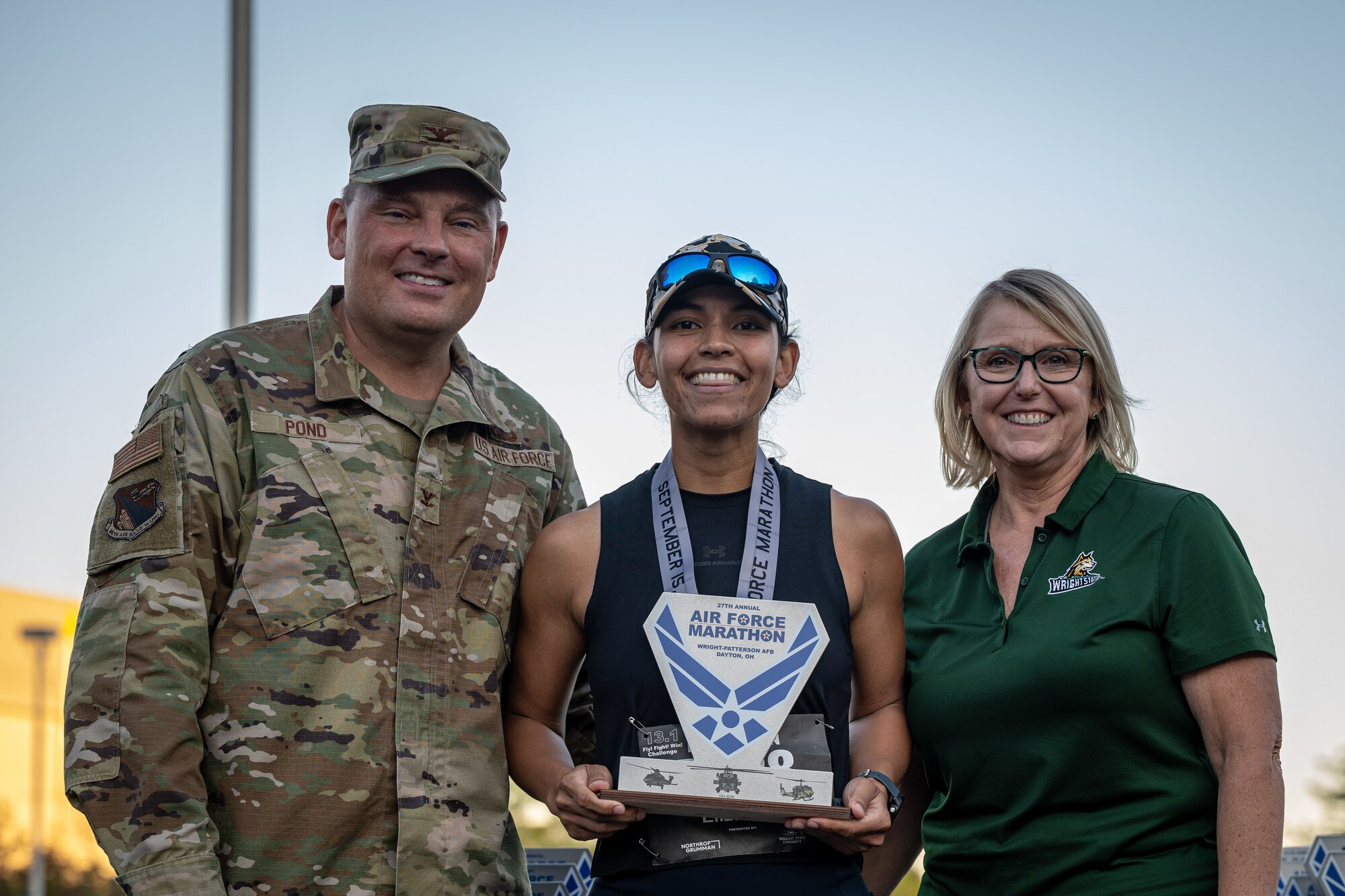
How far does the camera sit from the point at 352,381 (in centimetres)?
367

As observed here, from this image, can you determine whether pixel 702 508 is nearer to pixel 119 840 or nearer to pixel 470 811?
pixel 470 811

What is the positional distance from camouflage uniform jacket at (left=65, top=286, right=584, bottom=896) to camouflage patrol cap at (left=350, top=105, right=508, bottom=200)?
0.52 metres

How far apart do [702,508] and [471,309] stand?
0.93 m

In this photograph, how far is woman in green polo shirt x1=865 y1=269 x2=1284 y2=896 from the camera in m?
Answer: 3.32

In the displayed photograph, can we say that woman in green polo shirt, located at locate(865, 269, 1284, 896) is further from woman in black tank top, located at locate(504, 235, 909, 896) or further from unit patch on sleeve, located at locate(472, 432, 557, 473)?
unit patch on sleeve, located at locate(472, 432, 557, 473)

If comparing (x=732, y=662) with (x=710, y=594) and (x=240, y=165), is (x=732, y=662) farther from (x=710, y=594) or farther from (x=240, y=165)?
(x=240, y=165)

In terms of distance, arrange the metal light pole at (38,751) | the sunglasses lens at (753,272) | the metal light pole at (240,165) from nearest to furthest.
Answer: the sunglasses lens at (753,272) → the metal light pole at (240,165) → the metal light pole at (38,751)

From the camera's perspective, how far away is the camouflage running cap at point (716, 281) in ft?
11.5

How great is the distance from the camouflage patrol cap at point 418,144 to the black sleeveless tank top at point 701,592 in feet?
3.65

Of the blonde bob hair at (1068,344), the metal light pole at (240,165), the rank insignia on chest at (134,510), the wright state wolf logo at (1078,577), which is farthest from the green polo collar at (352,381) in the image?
the metal light pole at (240,165)

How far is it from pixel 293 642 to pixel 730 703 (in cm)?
117

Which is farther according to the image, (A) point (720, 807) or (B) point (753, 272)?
(B) point (753, 272)

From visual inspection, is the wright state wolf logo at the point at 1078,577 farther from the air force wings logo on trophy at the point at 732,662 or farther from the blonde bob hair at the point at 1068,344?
the air force wings logo on trophy at the point at 732,662

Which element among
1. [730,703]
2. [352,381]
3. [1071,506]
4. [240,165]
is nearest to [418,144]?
[352,381]
